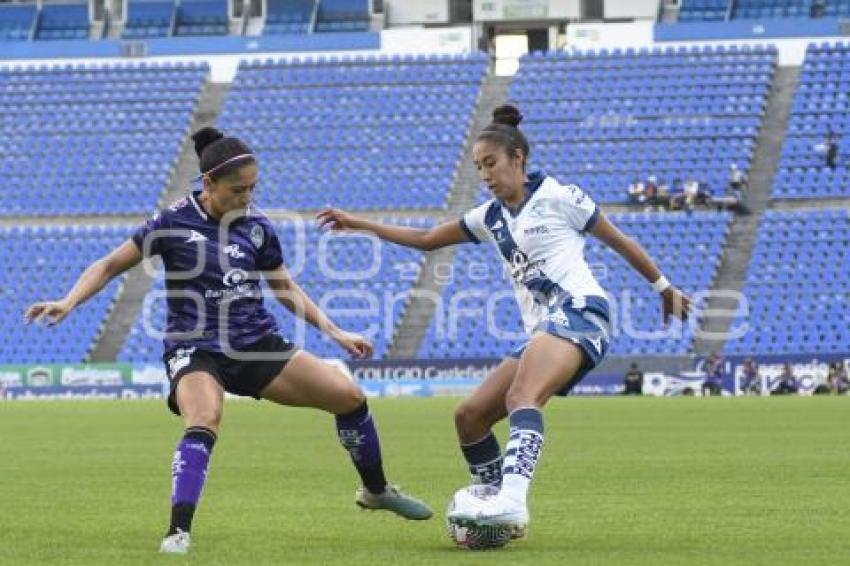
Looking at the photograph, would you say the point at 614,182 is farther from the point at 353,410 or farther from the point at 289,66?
the point at 353,410

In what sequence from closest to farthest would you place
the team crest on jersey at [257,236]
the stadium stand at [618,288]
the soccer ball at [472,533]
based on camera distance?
the soccer ball at [472,533], the team crest on jersey at [257,236], the stadium stand at [618,288]

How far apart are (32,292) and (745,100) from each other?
2188 cm

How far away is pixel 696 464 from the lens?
17312mm

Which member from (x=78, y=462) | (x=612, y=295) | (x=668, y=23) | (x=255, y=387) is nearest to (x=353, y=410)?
(x=255, y=387)

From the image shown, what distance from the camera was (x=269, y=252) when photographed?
10.6 meters

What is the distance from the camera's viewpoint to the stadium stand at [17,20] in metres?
64.1

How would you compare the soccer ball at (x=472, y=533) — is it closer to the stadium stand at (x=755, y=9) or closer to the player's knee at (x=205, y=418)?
the player's knee at (x=205, y=418)

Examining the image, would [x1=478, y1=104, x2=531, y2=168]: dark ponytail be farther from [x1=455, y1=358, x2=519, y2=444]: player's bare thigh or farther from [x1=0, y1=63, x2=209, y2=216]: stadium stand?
[x1=0, y1=63, x2=209, y2=216]: stadium stand

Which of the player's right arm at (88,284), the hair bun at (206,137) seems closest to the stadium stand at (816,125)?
the hair bun at (206,137)

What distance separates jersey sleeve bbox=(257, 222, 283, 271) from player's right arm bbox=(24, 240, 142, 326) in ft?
2.60

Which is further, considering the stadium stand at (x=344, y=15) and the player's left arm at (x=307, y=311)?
the stadium stand at (x=344, y=15)

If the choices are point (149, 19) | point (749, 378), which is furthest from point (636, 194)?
point (149, 19)

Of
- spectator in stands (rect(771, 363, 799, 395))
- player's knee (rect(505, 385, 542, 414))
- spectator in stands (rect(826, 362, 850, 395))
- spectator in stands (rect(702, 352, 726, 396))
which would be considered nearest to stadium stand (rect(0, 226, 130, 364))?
spectator in stands (rect(702, 352, 726, 396))

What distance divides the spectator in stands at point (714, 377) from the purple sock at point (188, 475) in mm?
35026
